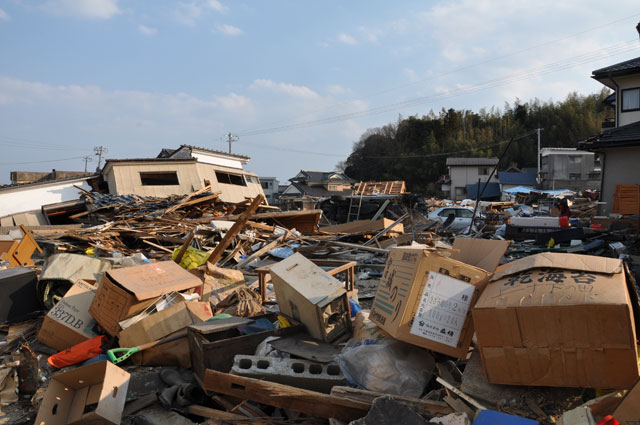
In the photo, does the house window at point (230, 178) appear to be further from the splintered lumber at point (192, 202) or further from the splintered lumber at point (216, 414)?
the splintered lumber at point (216, 414)

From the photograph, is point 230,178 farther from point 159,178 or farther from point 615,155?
point 615,155

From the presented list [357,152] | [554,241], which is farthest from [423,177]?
[554,241]

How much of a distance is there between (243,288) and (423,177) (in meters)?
44.5

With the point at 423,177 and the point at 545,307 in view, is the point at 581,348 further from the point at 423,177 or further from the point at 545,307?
the point at 423,177

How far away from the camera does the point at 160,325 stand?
420 centimetres

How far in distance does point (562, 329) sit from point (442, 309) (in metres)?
0.73

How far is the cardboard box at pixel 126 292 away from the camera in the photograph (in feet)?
14.5

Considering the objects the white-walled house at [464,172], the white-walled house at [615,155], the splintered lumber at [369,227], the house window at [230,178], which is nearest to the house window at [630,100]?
the white-walled house at [615,155]

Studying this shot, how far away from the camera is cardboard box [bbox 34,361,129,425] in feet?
9.87

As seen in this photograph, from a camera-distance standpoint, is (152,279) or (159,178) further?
(159,178)

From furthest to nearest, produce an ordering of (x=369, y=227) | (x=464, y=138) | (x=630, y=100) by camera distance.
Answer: (x=464, y=138)
(x=630, y=100)
(x=369, y=227)

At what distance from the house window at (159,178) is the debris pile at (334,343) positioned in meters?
13.0

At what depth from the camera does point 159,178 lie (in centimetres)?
1891

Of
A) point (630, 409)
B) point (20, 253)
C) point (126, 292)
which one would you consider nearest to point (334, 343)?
point (630, 409)
